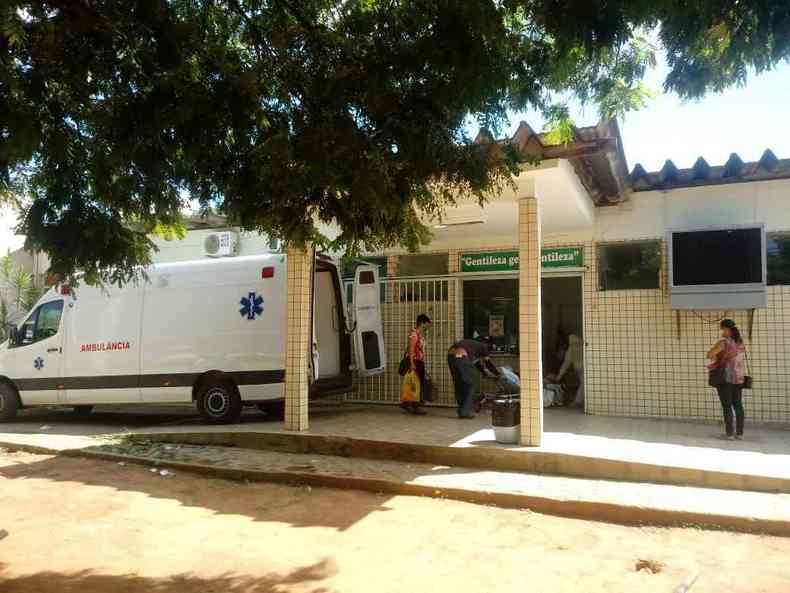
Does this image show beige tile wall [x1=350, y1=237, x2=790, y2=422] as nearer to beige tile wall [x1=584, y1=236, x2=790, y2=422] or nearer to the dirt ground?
beige tile wall [x1=584, y1=236, x2=790, y2=422]

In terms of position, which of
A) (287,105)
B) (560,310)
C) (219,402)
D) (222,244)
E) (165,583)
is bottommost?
(165,583)

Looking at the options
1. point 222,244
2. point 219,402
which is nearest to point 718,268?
point 219,402

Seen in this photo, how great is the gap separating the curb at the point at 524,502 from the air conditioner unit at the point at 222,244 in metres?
6.30

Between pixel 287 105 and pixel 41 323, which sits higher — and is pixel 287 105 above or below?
above

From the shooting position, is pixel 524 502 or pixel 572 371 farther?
pixel 572 371

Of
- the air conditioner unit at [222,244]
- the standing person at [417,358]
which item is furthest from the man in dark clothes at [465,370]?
the air conditioner unit at [222,244]

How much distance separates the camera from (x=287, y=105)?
4637 millimetres

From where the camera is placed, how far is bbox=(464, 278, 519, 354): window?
11289mm

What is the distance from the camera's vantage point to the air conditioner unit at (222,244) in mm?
13203

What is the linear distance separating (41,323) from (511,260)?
25.6ft

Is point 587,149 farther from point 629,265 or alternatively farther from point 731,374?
point 629,265

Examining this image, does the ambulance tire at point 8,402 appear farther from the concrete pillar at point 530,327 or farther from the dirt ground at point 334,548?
the concrete pillar at point 530,327

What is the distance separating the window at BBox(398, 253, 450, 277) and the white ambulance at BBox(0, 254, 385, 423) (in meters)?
1.41

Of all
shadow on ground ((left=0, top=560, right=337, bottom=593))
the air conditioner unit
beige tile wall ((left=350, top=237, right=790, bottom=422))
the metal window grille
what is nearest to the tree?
shadow on ground ((left=0, top=560, right=337, bottom=593))
